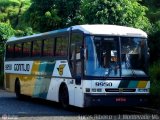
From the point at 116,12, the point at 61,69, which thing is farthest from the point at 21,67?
the point at 61,69

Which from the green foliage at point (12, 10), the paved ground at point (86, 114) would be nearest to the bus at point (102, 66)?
the paved ground at point (86, 114)

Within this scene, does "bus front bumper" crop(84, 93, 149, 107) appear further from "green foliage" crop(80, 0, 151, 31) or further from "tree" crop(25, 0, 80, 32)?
"tree" crop(25, 0, 80, 32)

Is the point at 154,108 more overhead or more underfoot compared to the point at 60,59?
more underfoot

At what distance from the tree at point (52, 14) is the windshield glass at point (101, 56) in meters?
16.8

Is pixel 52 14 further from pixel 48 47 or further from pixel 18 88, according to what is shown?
pixel 48 47

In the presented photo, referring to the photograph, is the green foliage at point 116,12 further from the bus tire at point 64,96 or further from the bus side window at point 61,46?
the bus tire at point 64,96

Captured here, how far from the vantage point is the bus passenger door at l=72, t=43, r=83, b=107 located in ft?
55.8

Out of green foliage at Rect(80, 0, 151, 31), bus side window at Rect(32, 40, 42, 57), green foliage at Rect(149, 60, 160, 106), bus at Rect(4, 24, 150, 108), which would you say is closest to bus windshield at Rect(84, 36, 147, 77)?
bus at Rect(4, 24, 150, 108)

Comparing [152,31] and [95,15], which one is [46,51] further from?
[152,31]

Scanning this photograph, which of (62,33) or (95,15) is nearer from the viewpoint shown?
(62,33)

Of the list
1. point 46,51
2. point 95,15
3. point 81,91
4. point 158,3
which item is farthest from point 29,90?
point 158,3

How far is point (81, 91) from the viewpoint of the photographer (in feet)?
55.4

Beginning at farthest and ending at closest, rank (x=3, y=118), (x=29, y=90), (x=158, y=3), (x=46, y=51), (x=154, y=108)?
(x=158, y=3), (x=29, y=90), (x=46, y=51), (x=154, y=108), (x=3, y=118)

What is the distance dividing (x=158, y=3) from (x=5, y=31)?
16967mm
